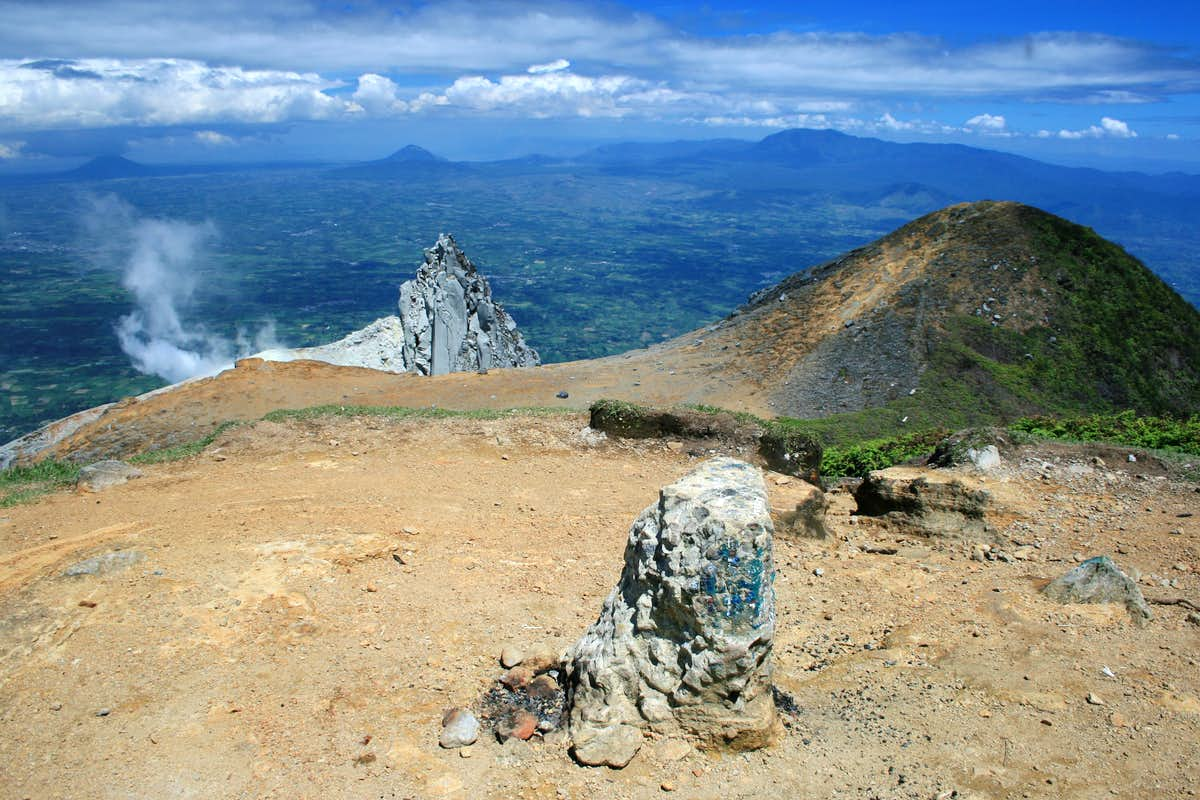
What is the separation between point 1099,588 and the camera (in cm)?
934

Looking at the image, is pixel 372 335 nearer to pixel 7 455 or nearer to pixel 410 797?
pixel 7 455

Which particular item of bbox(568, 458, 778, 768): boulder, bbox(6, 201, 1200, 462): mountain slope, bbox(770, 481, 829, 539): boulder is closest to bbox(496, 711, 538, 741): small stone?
bbox(568, 458, 778, 768): boulder

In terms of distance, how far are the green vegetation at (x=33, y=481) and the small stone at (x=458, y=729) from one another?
1036 centimetres

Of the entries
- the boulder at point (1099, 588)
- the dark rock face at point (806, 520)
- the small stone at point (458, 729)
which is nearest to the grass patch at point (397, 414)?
the dark rock face at point (806, 520)

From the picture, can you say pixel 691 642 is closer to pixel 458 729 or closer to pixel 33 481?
pixel 458 729

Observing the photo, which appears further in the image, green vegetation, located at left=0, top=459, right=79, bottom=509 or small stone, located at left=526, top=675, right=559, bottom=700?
green vegetation, located at left=0, top=459, right=79, bottom=509

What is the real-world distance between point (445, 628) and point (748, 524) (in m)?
4.18

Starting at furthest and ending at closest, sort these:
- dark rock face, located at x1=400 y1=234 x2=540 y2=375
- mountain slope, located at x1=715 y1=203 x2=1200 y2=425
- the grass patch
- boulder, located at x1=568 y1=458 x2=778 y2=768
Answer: dark rock face, located at x1=400 y1=234 x2=540 y2=375, mountain slope, located at x1=715 y1=203 x2=1200 y2=425, the grass patch, boulder, located at x1=568 y1=458 x2=778 y2=768

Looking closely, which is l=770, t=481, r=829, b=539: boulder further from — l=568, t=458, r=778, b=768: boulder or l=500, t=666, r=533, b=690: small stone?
l=500, t=666, r=533, b=690: small stone

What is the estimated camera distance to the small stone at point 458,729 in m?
→ 7.16

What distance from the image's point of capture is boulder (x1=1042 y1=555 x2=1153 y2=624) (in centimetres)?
906

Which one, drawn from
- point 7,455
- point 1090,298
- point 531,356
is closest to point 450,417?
point 7,455

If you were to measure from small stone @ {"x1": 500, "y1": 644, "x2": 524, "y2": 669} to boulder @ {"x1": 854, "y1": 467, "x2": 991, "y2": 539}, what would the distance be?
274 inches

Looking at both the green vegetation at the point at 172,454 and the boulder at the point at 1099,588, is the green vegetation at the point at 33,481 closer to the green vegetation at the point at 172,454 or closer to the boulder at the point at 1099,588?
the green vegetation at the point at 172,454
